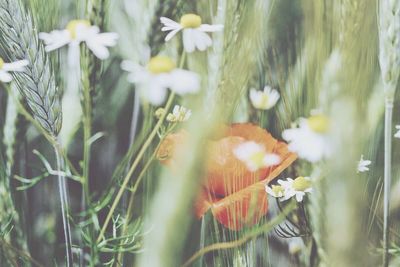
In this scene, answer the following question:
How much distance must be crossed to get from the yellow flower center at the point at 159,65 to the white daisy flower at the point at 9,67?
0.19 meters

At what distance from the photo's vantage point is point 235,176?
3.36 feet

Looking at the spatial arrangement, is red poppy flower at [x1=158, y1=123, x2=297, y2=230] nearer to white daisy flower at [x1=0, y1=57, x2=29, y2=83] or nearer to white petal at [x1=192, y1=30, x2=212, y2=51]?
white petal at [x1=192, y1=30, x2=212, y2=51]

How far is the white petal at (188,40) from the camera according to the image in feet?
3.29

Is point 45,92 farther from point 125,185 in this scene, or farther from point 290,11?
point 290,11

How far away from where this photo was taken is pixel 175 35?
1009mm

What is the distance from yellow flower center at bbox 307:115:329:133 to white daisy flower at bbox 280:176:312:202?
85mm

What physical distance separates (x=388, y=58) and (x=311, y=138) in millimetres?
165

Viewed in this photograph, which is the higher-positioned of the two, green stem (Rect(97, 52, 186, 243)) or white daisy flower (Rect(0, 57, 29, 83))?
white daisy flower (Rect(0, 57, 29, 83))

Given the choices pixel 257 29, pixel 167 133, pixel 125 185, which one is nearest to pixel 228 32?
pixel 257 29

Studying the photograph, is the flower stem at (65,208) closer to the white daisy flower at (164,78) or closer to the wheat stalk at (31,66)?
the wheat stalk at (31,66)

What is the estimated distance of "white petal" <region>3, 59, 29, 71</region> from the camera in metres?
1.01

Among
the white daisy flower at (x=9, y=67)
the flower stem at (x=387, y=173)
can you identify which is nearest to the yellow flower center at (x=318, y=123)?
the flower stem at (x=387, y=173)

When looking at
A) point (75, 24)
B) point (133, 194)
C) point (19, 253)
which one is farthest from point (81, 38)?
point (19, 253)

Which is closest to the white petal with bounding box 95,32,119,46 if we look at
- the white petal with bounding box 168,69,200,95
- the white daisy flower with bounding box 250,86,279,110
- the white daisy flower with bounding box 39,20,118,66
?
the white daisy flower with bounding box 39,20,118,66
